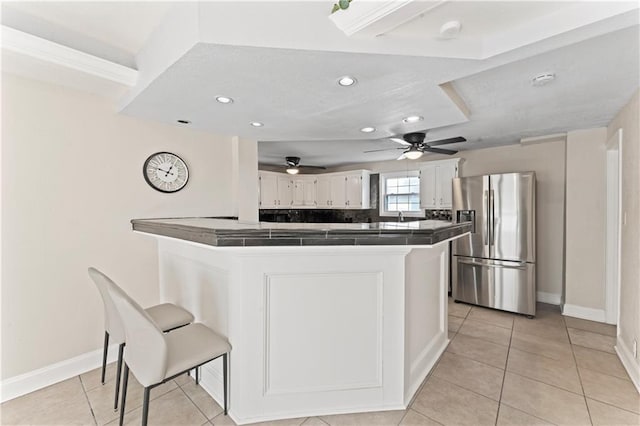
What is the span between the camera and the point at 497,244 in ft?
12.5

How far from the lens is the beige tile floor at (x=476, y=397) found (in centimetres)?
188

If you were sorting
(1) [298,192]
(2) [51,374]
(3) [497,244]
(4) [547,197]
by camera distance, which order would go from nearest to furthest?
(2) [51,374], (3) [497,244], (4) [547,197], (1) [298,192]

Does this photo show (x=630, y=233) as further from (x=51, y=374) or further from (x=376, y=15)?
(x=51, y=374)

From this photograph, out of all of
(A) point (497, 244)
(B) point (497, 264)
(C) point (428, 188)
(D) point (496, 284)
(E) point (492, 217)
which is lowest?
(D) point (496, 284)

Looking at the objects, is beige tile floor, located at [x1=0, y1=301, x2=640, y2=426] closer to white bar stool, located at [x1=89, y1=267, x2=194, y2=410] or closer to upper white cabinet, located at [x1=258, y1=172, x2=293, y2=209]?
white bar stool, located at [x1=89, y1=267, x2=194, y2=410]

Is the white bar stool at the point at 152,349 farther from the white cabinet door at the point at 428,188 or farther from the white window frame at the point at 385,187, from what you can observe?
the white window frame at the point at 385,187

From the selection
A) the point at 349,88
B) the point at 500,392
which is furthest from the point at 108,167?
the point at 500,392

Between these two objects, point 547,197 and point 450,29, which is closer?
point 450,29

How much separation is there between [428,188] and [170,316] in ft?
13.7

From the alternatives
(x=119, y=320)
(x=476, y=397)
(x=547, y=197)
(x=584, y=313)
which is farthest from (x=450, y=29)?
(x=584, y=313)

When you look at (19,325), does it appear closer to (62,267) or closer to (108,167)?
(62,267)

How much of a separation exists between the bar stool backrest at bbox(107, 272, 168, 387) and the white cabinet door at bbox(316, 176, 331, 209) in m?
4.87

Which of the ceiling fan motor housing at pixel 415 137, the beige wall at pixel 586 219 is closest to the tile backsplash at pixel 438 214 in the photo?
the beige wall at pixel 586 219

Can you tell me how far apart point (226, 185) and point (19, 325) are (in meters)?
2.16
